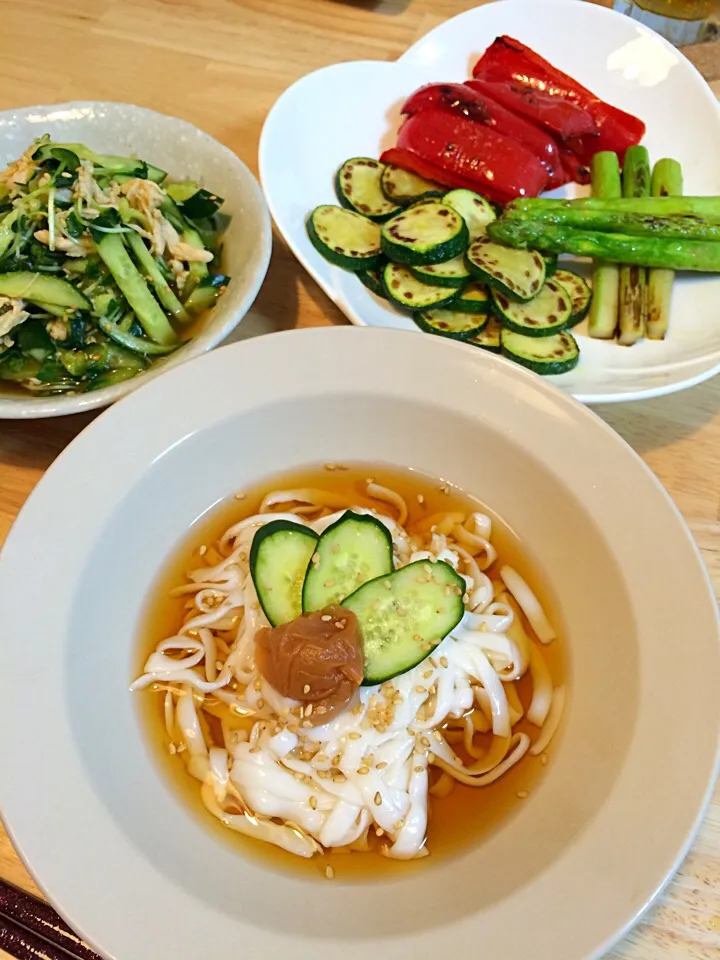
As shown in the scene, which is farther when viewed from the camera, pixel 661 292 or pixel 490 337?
pixel 661 292

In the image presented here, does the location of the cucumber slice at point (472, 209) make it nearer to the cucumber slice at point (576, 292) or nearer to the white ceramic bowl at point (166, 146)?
the cucumber slice at point (576, 292)

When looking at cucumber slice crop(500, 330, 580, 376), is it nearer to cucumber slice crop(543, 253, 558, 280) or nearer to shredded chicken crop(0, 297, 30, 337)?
cucumber slice crop(543, 253, 558, 280)

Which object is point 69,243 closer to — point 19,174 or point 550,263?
point 19,174

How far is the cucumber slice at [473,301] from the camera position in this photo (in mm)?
2418

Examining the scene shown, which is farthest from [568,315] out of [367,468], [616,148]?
[616,148]

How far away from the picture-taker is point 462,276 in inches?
94.1

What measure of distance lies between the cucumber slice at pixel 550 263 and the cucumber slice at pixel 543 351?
0.99ft

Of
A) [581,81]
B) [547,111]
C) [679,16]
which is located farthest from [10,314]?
[679,16]

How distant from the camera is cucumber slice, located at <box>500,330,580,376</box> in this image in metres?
2.26

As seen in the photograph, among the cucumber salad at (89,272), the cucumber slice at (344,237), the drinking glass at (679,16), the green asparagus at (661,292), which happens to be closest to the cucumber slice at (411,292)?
the cucumber slice at (344,237)

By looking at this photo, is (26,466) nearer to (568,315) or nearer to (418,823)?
(418,823)

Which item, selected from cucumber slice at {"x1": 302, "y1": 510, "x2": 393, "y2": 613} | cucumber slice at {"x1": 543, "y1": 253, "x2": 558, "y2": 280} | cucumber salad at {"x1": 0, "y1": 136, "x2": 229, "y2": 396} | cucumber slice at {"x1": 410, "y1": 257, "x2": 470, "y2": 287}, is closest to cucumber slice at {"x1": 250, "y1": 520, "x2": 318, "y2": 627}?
cucumber slice at {"x1": 302, "y1": 510, "x2": 393, "y2": 613}

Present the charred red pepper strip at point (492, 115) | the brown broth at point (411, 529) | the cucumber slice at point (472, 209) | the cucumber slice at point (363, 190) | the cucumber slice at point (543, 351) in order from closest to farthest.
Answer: the brown broth at point (411, 529) → the cucumber slice at point (543, 351) → the cucumber slice at point (472, 209) → the cucumber slice at point (363, 190) → the charred red pepper strip at point (492, 115)

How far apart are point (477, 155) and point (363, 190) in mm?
440
